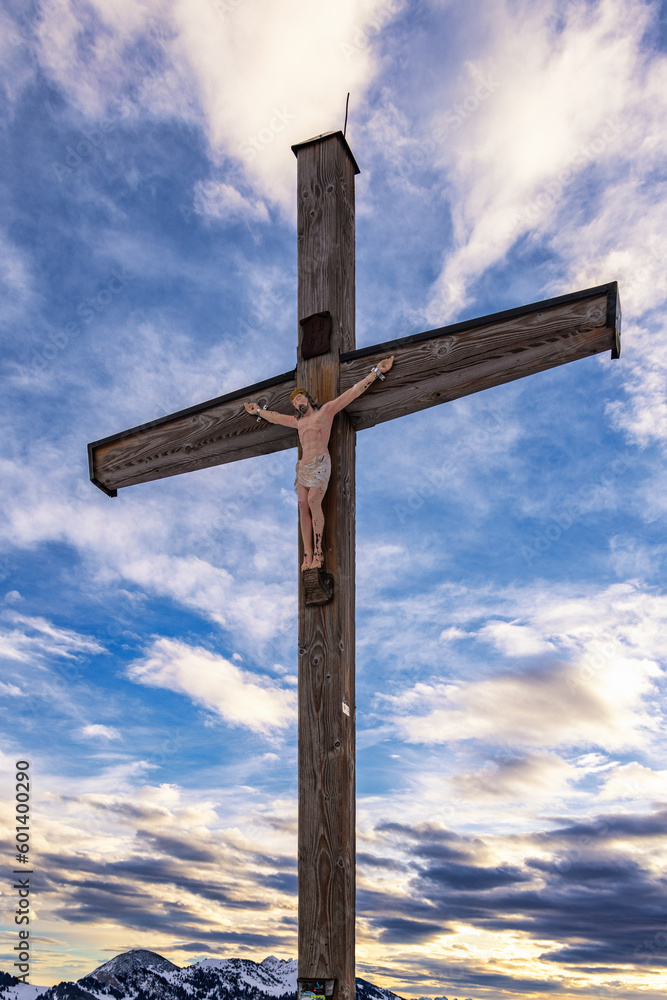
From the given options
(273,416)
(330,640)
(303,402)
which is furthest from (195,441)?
(330,640)

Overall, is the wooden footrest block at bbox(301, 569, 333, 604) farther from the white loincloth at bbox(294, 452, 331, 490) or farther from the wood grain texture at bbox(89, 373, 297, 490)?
the wood grain texture at bbox(89, 373, 297, 490)

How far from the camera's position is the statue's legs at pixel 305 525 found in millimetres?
5258

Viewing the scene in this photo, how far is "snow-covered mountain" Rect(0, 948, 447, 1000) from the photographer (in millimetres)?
7359

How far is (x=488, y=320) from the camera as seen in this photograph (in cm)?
525

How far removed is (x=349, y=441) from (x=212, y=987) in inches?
238

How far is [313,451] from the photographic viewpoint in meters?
5.45

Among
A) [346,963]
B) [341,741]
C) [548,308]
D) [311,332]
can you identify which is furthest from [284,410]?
[346,963]

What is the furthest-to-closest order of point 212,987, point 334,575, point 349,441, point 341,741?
point 212,987
point 349,441
point 334,575
point 341,741

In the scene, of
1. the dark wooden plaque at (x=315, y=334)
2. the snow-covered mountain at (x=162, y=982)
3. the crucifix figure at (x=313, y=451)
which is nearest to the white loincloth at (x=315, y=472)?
the crucifix figure at (x=313, y=451)

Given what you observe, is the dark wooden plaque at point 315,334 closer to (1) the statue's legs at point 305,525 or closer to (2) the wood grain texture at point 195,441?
(2) the wood grain texture at point 195,441

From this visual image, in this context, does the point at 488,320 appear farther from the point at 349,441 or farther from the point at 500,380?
the point at 349,441

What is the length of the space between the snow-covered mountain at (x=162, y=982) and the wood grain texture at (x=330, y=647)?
2.67m

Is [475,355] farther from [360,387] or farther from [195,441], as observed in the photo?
[195,441]

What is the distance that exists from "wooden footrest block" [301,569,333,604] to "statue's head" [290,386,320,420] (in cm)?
105
